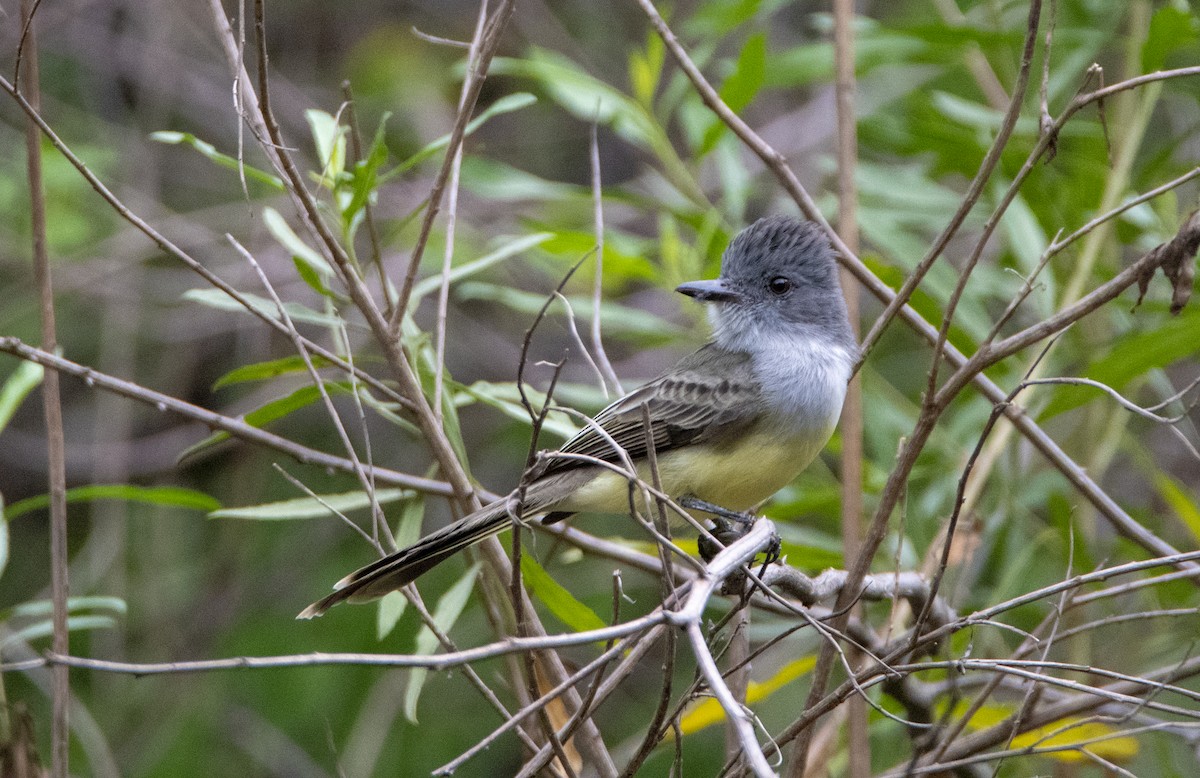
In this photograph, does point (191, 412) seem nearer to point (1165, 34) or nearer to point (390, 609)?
point (390, 609)

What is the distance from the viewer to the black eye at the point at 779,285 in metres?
3.82

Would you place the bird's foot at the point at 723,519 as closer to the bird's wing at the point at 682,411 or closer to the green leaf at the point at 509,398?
the bird's wing at the point at 682,411

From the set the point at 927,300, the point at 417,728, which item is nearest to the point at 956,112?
the point at 927,300

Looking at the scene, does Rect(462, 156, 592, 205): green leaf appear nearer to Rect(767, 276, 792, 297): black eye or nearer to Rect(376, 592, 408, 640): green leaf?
Rect(767, 276, 792, 297): black eye

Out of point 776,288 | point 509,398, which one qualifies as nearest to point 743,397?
point 776,288

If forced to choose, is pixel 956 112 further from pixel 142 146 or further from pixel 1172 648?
pixel 142 146

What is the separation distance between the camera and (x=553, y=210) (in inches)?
244

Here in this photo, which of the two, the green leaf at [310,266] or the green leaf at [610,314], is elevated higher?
the green leaf at [310,266]

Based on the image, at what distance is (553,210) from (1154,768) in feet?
12.1

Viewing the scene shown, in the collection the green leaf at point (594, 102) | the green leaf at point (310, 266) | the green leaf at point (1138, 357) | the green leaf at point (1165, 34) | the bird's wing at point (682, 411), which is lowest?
the bird's wing at point (682, 411)

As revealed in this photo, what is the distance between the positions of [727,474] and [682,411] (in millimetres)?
245

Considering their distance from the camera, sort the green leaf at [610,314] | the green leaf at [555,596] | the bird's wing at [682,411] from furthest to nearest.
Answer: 1. the green leaf at [610,314]
2. the bird's wing at [682,411]
3. the green leaf at [555,596]

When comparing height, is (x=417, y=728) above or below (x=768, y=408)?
below

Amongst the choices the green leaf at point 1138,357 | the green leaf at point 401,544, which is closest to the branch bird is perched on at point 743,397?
the green leaf at point 401,544
